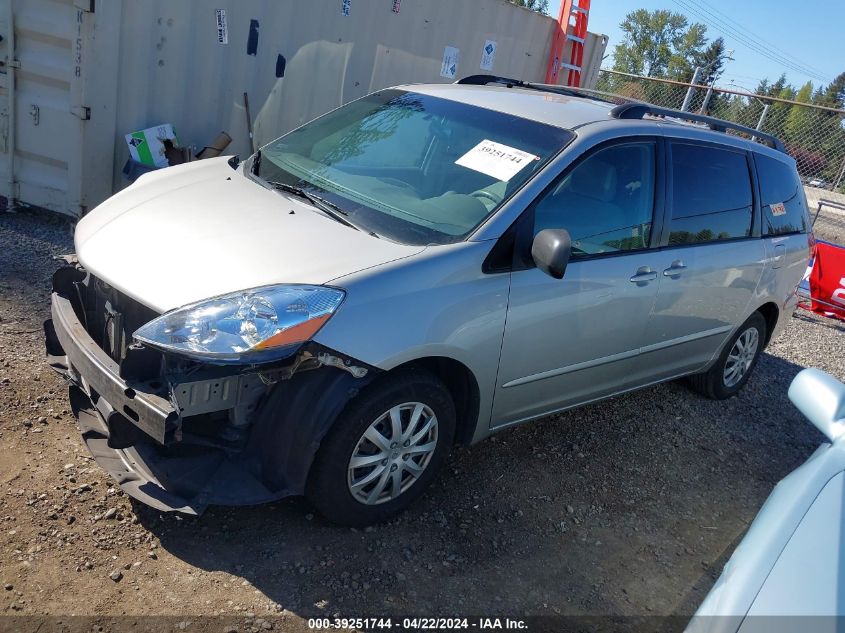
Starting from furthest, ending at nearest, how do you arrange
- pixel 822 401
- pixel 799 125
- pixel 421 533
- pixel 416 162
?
1. pixel 799 125
2. pixel 416 162
3. pixel 421 533
4. pixel 822 401

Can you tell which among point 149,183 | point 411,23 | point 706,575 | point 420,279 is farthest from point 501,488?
point 411,23

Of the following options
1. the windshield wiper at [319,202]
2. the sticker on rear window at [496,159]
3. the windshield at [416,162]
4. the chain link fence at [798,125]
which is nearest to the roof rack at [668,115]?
the windshield at [416,162]

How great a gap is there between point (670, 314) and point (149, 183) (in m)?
2.89

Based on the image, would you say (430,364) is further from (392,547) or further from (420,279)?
(392,547)

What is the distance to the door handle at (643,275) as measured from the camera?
3664 millimetres

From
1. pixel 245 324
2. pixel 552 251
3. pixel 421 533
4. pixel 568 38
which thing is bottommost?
pixel 421 533

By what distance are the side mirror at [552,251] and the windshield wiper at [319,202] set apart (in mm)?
760

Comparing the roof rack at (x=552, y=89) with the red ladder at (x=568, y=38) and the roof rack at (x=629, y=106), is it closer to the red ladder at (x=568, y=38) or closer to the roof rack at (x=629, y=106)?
the roof rack at (x=629, y=106)

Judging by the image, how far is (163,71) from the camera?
241 inches

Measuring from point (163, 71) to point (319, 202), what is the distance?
3.71m

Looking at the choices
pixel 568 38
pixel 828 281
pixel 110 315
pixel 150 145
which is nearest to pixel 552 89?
pixel 110 315

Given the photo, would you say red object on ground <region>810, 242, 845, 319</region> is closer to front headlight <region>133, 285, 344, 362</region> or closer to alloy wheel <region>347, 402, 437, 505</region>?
alloy wheel <region>347, 402, 437, 505</region>

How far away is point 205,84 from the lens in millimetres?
6496

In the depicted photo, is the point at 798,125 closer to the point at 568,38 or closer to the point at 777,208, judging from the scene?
the point at 568,38
